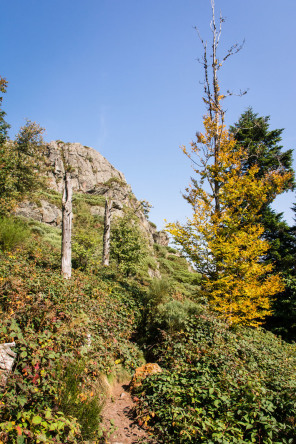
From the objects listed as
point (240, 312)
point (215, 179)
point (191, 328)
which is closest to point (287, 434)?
point (191, 328)

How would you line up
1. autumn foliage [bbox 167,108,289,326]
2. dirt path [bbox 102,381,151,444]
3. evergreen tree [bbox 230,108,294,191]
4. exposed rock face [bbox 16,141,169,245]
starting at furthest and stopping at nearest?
1. exposed rock face [bbox 16,141,169,245]
2. evergreen tree [bbox 230,108,294,191]
3. autumn foliage [bbox 167,108,289,326]
4. dirt path [bbox 102,381,151,444]

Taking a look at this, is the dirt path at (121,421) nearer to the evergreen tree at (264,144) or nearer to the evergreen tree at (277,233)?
the evergreen tree at (277,233)

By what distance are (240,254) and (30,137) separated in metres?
24.1

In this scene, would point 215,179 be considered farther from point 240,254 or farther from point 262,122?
point 262,122

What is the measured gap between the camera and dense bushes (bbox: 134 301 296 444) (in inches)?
132

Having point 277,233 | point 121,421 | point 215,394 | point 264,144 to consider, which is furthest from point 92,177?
point 215,394

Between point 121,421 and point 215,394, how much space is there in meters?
1.78

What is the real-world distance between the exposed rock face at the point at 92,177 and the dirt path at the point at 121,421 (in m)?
27.0

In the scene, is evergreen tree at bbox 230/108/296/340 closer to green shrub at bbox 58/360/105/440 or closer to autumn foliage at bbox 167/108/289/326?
autumn foliage at bbox 167/108/289/326

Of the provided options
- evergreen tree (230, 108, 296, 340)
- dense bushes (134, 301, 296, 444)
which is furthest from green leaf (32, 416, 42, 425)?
evergreen tree (230, 108, 296, 340)

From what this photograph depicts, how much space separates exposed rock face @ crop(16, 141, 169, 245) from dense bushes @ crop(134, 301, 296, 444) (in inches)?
A: 1038

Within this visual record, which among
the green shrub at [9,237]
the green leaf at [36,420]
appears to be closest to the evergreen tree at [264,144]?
the green shrub at [9,237]

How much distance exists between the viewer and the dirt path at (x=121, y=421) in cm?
366

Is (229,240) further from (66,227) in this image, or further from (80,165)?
(80,165)
